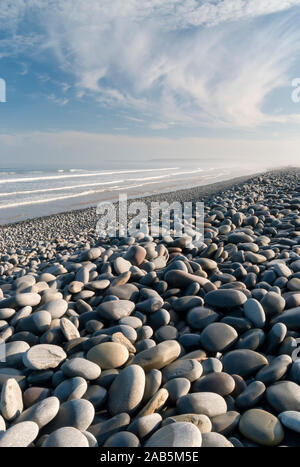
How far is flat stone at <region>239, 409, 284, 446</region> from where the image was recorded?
141 cm

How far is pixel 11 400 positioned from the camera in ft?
5.20

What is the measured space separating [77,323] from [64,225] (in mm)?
7559

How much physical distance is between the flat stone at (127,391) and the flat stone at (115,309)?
0.71 meters

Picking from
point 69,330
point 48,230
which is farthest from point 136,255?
point 48,230

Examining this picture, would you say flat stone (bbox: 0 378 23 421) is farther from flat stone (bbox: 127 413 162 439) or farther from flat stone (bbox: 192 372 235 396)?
flat stone (bbox: 192 372 235 396)

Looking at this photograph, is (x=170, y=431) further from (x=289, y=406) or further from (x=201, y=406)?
(x=289, y=406)

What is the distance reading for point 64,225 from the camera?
9578mm

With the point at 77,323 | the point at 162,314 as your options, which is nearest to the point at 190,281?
the point at 162,314

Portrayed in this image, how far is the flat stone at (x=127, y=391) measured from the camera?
1.61 metres

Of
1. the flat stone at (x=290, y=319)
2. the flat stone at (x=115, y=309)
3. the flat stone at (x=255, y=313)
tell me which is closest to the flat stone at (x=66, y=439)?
the flat stone at (x=115, y=309)

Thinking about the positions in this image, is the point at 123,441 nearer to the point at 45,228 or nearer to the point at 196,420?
the point at 196,420

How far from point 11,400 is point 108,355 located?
569 mm
